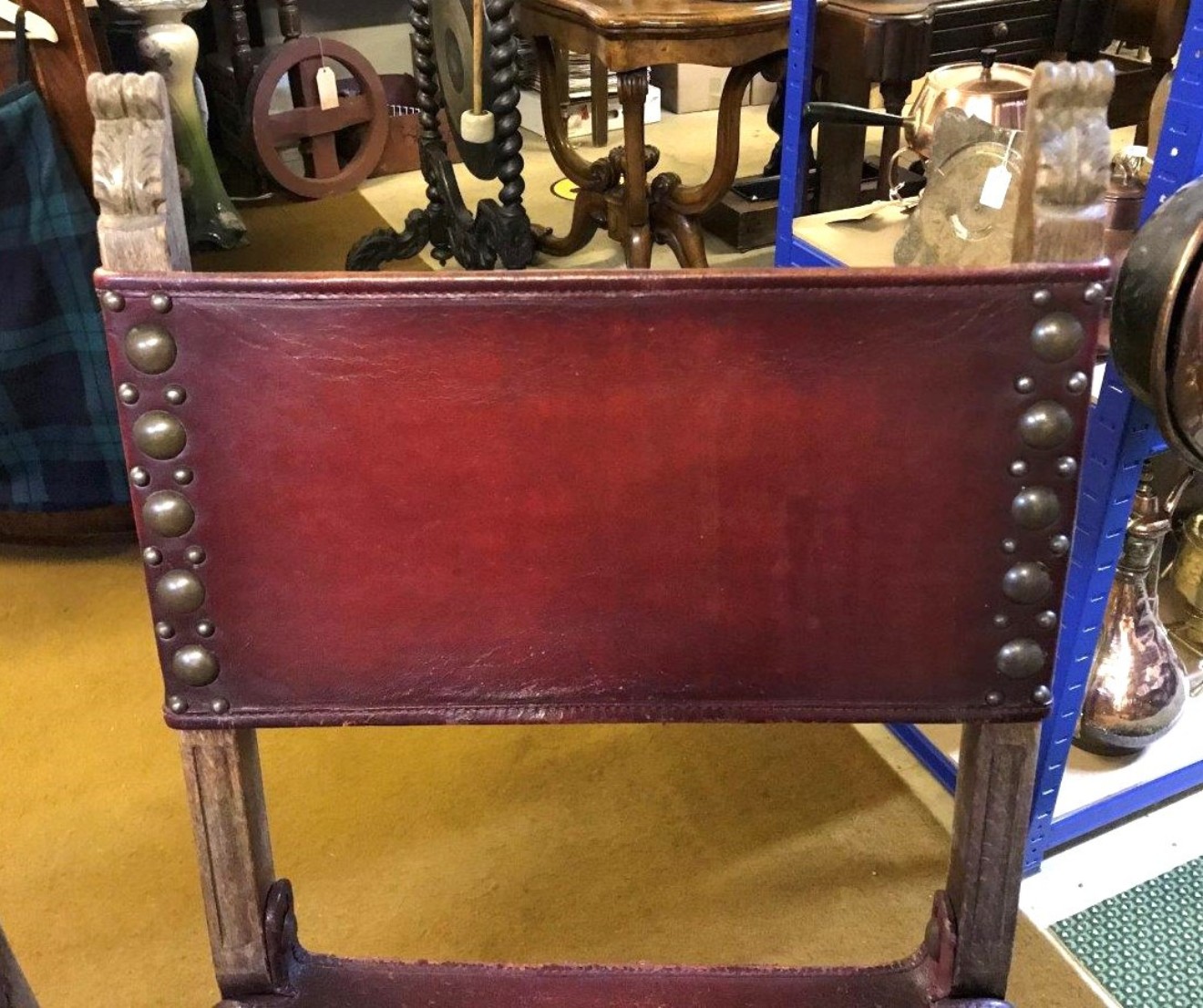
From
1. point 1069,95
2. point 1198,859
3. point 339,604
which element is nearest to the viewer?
point 1069,95

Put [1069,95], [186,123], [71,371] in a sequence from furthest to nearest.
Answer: [186,123] → [71,371] → [1069,95]

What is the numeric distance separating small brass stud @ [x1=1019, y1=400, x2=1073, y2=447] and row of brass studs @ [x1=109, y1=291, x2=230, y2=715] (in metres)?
0.42

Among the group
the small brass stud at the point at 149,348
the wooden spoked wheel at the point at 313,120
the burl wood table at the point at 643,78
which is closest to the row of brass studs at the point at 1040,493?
the small brass stud at the point at 149,348

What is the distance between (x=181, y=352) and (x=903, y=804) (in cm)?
109

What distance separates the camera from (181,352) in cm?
→ 56

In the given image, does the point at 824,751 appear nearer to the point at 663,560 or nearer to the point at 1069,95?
the point at 663,560

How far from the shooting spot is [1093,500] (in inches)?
41.3

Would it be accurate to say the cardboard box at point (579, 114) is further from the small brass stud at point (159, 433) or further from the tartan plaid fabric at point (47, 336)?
the small brass stud at point (159, 433)

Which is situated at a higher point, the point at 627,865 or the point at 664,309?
the point at 664,309

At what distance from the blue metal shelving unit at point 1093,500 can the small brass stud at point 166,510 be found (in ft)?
1.83

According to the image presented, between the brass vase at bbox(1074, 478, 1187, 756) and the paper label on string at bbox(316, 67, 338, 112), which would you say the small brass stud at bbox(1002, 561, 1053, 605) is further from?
the paper label on string at bbox(316, 67, 338, 112)

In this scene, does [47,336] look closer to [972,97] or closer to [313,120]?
[972,97]

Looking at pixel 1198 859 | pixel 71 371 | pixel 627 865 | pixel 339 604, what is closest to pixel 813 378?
pixel 339 604

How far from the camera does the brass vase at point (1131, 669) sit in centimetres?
129
